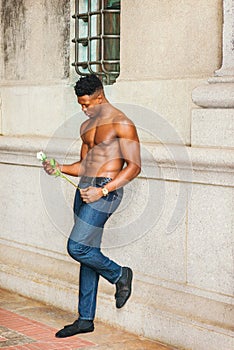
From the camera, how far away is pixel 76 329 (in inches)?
308

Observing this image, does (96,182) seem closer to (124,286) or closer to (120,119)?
(120,119)

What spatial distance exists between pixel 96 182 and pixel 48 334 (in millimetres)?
1518

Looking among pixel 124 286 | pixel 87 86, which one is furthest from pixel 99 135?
pixel 124 286

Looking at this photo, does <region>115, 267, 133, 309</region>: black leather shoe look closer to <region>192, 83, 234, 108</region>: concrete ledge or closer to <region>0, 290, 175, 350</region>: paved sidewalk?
<region>0, 290, 175, 350</region>: paved sidewalk

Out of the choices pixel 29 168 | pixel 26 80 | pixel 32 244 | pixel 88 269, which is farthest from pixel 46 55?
pixel 88 269

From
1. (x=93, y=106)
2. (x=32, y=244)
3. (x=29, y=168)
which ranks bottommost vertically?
(x=32, y=244)

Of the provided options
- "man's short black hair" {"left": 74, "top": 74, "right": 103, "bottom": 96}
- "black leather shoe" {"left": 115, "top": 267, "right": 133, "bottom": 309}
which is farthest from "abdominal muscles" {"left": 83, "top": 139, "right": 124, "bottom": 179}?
"black leather shoe" {"left": 115, "top": 267, "right": 133, "bottom": 309}

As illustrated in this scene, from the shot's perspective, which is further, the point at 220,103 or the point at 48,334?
the point at 48,334

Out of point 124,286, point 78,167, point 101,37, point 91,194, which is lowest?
point 124,286

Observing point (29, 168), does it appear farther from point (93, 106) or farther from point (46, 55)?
point (93, 106)

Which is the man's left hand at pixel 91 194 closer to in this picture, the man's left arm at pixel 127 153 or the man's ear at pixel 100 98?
the man's left arm at pixel 127 153

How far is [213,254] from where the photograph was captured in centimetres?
719

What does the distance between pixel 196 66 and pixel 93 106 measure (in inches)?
39.2

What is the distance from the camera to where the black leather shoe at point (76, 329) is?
7797 millimetres
